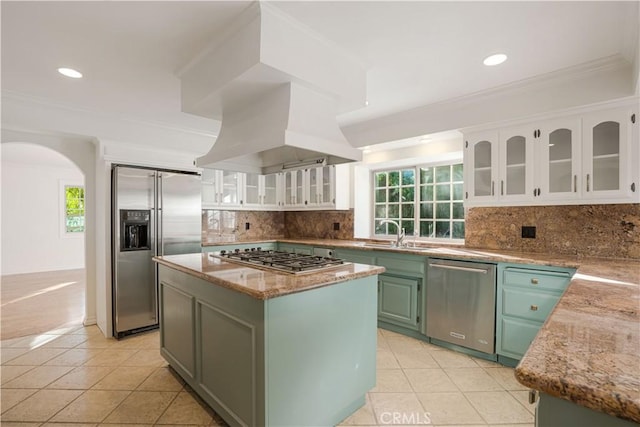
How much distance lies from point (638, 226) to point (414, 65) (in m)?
2.23

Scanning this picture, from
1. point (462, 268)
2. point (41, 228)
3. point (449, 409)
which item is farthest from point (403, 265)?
point (41, 228)

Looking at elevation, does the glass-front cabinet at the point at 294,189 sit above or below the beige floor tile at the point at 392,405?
above

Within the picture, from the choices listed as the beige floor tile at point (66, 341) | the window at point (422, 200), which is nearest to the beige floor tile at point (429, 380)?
the window at point (422, 200)

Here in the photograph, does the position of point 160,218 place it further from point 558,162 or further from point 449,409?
point 558,162

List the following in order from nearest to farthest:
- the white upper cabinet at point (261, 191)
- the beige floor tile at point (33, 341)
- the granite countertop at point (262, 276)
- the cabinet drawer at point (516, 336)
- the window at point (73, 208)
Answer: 1. the granite countertop at point (262, 276)
2. the cabinet drawer at point (516, 336)
3. the beige floor tile at point (33, 341)
4. the white upper cabinet at point (261, 191)
5. the window at point (73, 208)

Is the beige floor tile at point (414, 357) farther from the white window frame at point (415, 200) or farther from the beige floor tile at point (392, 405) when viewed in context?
the white window frame at point (415, 200)

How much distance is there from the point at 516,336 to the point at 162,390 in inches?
110

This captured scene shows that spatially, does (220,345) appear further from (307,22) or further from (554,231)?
(554,231)

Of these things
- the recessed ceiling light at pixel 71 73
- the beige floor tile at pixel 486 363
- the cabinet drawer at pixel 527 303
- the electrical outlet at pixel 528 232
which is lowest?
the beige floor tile at pixel 486 363

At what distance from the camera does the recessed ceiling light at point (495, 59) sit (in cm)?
224

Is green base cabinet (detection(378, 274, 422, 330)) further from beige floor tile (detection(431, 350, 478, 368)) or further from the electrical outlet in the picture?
the electrical outlet

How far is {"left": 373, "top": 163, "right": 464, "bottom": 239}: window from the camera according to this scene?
12.2 feet

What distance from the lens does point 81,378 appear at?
243 cm

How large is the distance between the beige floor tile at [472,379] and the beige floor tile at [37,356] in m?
3.50
